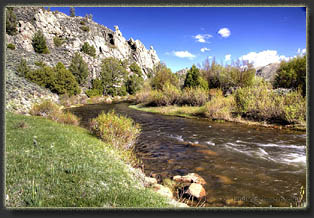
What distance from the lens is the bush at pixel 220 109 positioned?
18.6m

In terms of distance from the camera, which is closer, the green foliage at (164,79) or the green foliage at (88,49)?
→ the green foliage at (164,79)

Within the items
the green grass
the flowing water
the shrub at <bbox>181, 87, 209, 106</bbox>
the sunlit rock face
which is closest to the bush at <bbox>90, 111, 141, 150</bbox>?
the flowing water

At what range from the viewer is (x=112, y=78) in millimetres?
58406

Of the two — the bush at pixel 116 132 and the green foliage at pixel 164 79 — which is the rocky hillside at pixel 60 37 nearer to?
the green foliage at pixel 164 79

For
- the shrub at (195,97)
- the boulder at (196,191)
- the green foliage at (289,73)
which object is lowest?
the boulder at (196,191)

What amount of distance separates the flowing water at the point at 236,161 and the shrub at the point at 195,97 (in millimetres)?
13162

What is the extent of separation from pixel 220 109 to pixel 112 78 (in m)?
46.1

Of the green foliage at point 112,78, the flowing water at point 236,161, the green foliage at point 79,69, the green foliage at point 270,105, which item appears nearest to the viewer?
the flowing water at point 236,161

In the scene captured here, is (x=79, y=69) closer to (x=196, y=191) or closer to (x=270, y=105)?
(x=270, y=105)

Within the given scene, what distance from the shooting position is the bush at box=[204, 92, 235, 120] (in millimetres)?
18625

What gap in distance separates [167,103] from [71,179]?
26.4 meters

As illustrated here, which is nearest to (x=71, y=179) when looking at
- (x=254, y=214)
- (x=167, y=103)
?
(x=254, y=214)

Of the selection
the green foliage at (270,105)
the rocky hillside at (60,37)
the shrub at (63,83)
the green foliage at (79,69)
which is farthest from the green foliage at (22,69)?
the green foliage at (270,105)

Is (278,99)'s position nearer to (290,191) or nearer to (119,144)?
(290,191)
